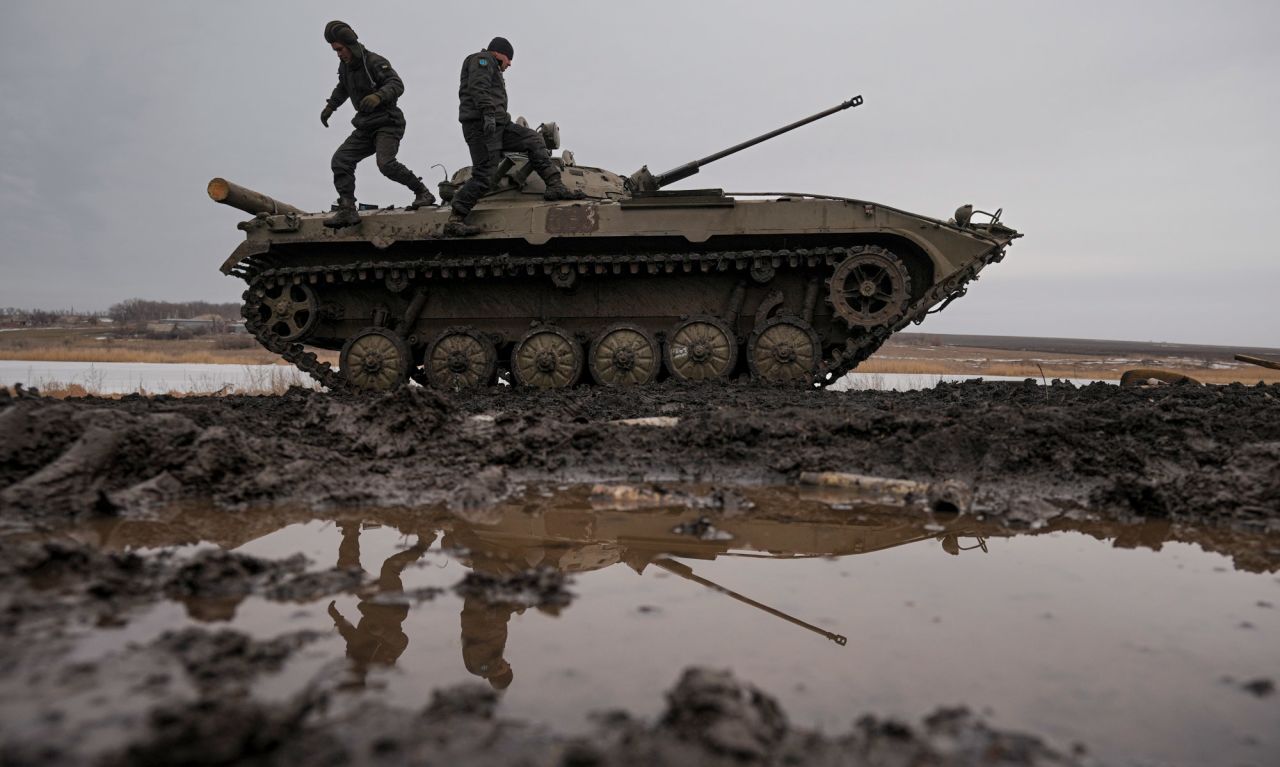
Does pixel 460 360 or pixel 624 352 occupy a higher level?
pixel 624 352

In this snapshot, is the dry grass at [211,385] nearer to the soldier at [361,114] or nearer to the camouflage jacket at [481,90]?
the soldier at [361,114]

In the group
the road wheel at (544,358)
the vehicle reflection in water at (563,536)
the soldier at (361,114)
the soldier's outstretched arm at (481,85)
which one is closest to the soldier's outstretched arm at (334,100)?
the soldier at (361,114)

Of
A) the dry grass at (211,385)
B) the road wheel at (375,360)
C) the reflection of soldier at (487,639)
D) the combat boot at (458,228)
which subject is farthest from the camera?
the dry grass at (211,385)

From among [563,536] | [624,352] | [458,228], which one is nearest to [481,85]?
[458,228]

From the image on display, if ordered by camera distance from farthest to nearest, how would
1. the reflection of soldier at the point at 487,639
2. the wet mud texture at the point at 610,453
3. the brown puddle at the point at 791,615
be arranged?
1. the wet mud texture at the point at 610,453
2. the reflection of soldier at the point at 487,639
3. the brown puddle at the point at 791,615

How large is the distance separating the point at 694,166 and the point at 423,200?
3.59 m

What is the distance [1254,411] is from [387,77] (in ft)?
31.7

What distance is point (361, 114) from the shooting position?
10.7 meters

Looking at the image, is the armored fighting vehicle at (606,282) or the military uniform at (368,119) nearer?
the armored fighting vehicle at (606,282)

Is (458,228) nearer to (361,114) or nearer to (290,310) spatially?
(361,114)

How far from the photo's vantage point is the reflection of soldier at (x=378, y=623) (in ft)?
8.05

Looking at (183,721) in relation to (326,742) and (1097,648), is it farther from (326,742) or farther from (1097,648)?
(1097,648)

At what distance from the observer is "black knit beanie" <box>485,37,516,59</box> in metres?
10.6

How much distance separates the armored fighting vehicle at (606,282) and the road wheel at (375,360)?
2 cm
